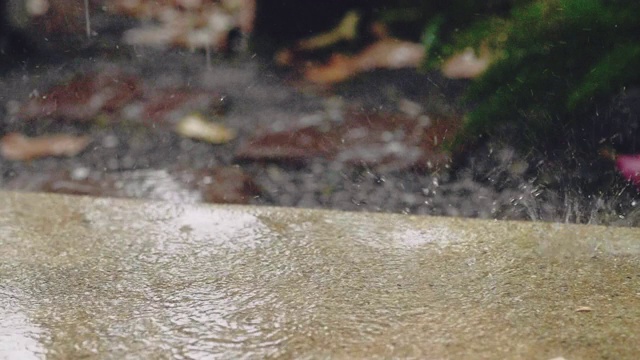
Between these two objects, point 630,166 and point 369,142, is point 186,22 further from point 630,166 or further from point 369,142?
point 630,166

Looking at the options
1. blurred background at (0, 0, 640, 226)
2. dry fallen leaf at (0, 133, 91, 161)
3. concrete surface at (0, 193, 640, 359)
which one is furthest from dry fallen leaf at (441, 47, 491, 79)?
dry fallen leaf at (0, 133, 91, 161)

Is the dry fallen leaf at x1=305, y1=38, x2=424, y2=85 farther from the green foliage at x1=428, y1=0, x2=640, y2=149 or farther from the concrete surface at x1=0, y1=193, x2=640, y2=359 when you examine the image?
the concrete surface at x1=0, y1=193, x2=640, y2=359

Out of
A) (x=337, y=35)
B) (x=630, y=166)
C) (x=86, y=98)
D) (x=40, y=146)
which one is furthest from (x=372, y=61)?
(x=40, y=146)

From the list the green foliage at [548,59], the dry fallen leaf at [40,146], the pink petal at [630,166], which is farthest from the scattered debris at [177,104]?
the pink petal at [630,166]

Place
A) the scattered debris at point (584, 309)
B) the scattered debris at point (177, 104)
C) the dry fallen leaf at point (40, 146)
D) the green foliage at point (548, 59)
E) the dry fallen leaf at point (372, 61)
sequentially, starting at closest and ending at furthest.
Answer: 1. the scattered debris at point (584, 309)
2. the green foliage at point (548, 59)
3. the dry fallen leaf at point (372, 61)
4. the scattered debris at point (177, 104)
5. the dry fallen leaf at point (40, 146)

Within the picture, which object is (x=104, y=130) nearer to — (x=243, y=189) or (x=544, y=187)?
(x=243, y=189)

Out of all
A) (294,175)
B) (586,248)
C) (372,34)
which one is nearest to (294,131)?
(294,175)

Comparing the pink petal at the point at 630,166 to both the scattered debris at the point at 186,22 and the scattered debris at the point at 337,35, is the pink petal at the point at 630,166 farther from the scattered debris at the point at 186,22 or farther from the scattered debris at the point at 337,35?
the scattered debris at the point at 186,22
